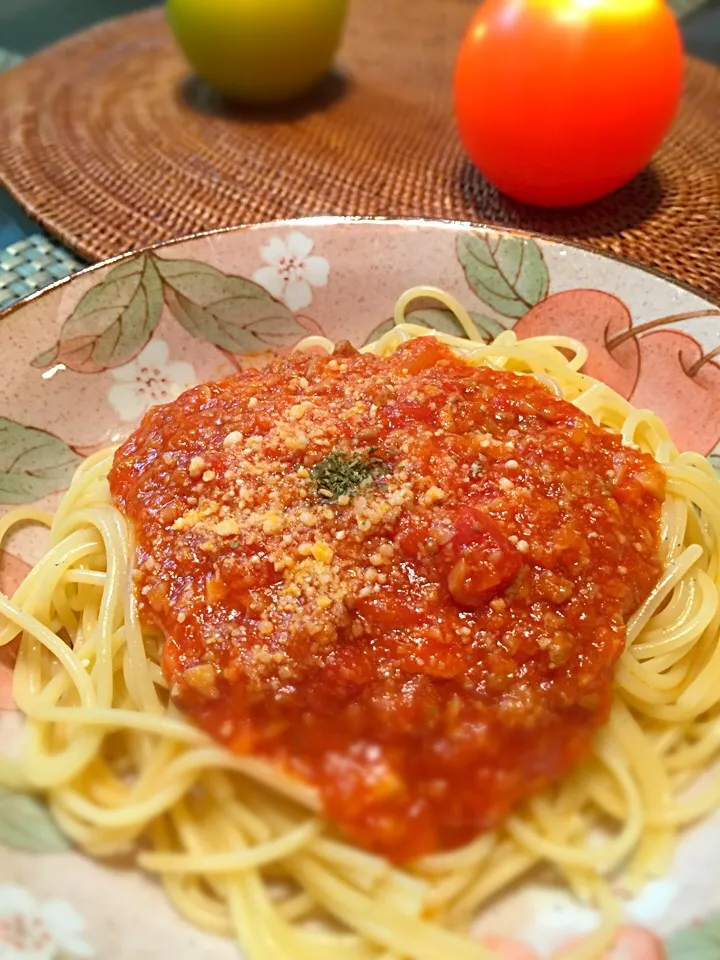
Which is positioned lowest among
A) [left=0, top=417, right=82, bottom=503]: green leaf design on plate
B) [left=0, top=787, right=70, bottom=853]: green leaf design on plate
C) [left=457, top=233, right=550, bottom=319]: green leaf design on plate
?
[left=0, top=787, right=70, bottom=853]: green leaf design on plate

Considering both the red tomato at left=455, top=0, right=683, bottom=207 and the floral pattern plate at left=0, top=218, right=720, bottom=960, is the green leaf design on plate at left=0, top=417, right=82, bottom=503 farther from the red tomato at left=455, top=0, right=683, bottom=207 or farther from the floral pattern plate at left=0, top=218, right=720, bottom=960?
the red tomato at left=455, top=0, right=683, bottom=207

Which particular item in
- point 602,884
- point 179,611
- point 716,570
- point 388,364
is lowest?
point 602,884

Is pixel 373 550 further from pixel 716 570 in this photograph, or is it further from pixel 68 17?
pixel 68 17

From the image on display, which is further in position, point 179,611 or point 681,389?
point 681,389

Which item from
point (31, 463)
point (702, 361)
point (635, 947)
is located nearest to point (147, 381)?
point (31, 463)

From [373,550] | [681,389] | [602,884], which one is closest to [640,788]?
[602,884]

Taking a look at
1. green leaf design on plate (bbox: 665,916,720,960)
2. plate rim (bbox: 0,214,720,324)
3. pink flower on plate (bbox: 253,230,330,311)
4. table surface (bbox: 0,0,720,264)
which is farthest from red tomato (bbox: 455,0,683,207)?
green leaf design on plate (bbox: 665,916,720,960)
